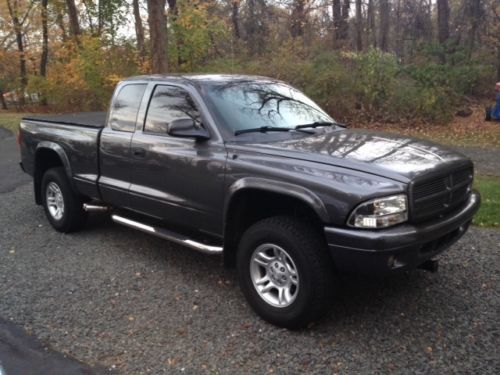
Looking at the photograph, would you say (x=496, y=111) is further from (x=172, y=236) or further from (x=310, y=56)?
(x=172, y=236)

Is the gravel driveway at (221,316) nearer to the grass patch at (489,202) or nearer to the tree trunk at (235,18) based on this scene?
the grass patch at (489,202)

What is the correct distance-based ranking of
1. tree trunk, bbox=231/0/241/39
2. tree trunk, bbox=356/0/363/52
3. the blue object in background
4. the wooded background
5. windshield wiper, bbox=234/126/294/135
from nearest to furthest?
windshield wiper, bbox=234/126/294/135, the blue object in background, the wooded background, tree trunk, bbox=356/0/363/52, tree trunk, bbox=231/0/241/39

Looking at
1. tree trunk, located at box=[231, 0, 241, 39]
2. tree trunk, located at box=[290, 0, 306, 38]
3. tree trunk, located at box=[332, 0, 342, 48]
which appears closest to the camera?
tree trunk, located at box=[332, 0, 342, 48]

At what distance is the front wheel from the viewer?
349cm

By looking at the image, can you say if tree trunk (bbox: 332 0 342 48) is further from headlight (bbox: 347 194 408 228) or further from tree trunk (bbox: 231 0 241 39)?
headlight (bbox: 347 194 408 228)

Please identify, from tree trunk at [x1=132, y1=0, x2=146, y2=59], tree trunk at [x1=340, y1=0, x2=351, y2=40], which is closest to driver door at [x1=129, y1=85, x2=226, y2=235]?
tree trunk at [x1=132, y1=0, x2=146, y2=59]

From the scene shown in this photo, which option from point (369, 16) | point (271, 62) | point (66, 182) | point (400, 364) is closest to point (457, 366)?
point (400, 364)

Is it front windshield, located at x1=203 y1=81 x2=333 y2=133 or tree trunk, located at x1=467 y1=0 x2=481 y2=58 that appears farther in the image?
tree trunk, located at x1=467 y1=0 x2=481 y2=58

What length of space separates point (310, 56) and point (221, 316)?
587 inches

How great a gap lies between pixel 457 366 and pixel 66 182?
15.3ft

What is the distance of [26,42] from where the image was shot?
35.0 metres

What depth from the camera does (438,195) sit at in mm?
3549

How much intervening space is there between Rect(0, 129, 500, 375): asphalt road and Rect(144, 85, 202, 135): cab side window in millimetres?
1412

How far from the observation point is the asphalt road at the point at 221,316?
3336 mm
